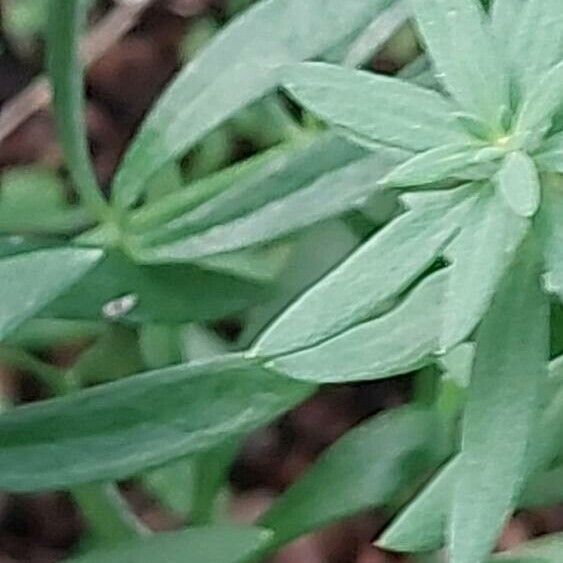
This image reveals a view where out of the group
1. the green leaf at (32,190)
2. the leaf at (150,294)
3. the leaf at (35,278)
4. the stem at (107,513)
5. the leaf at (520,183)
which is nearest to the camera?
the leaf at (520,183)

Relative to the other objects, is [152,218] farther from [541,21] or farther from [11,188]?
[11,188]

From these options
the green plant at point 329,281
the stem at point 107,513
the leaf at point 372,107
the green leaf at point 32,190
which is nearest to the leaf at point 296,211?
the green plant at point 329,281

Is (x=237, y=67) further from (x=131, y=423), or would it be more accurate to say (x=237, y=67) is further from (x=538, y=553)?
(x=538, y=553)

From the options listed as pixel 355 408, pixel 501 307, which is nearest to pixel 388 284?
pixel 501 307

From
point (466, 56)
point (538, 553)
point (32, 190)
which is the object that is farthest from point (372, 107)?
point (32, 190)

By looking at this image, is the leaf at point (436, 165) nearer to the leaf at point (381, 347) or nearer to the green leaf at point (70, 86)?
the leaf at point (381, 347)

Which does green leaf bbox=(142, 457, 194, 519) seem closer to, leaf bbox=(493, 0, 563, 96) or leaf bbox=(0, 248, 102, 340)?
leaf bbox=(0, 248, 102, 340)
